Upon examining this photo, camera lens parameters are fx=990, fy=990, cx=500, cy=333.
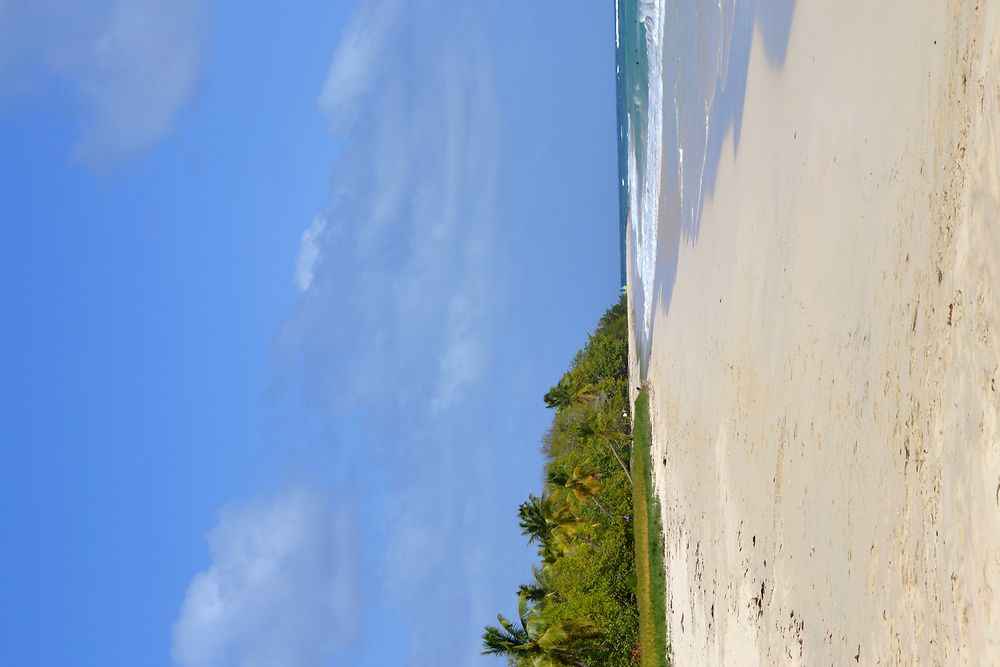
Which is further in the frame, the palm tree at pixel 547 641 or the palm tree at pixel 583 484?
the palm tree at pixel 583 484

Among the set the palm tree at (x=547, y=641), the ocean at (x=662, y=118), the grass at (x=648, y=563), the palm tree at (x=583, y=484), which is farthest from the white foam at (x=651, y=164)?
the palm tree at (x=547, y=641)

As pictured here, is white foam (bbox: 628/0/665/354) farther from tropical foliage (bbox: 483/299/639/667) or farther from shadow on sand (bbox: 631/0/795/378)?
tropical foliage (bbox: 483/299/639/667)

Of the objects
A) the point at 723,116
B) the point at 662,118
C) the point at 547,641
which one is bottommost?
the point at 547,641

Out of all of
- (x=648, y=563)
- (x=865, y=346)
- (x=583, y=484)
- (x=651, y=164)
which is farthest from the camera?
(x=583, y=484)

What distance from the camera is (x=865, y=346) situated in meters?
9.61

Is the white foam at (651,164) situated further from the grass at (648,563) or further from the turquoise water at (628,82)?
the grass at (648,563)

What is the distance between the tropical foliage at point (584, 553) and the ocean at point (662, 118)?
14.1 feet

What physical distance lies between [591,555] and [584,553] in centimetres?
76

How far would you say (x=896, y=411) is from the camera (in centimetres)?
879

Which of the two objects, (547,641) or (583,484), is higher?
(583,484)

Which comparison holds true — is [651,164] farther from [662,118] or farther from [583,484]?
[583,484]

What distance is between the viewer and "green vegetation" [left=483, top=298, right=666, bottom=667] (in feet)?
94.6

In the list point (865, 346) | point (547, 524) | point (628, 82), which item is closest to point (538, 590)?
point (547, 524)

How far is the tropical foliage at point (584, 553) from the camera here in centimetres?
2958
